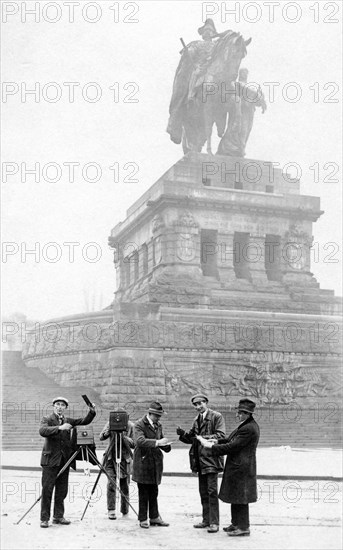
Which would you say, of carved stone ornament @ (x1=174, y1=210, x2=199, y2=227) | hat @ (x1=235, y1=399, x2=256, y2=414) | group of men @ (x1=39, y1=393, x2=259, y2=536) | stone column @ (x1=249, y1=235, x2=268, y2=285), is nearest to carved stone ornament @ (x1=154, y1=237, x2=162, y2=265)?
carved stone ornament @ (x1=174, y1=210, x2=199, y2=227)

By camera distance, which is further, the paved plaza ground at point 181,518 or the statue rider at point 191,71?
the statue rider at point 191,71

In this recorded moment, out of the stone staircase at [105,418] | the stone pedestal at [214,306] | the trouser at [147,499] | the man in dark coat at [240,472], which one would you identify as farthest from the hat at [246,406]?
the stone pedestal at [214,306]

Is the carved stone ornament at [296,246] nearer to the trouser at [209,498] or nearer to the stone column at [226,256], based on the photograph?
the stone column at [226,256]

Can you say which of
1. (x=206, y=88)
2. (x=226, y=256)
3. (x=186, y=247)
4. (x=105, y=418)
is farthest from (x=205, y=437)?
(x=206, y=88)

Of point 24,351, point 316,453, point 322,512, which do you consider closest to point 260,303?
point 24,351

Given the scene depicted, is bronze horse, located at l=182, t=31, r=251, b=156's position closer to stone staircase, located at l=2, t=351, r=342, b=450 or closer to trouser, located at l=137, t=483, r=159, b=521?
stone staircase, located at l=2, t=351, r=342, b=450

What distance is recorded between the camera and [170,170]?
35500 millimetres

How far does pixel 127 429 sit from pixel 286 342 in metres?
18.5

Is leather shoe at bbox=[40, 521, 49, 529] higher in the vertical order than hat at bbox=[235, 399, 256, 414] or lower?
lower

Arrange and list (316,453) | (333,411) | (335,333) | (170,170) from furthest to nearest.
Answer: (170,170) < (335,333) < (333,411) < (316,453)

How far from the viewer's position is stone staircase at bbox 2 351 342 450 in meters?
22.6

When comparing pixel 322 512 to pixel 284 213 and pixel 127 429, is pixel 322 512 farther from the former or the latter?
pixel 284 213

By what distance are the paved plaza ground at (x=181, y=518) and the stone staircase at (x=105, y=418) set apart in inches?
276

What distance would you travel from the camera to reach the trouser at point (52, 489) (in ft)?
31.1
